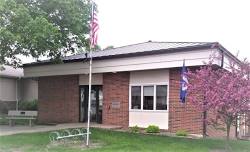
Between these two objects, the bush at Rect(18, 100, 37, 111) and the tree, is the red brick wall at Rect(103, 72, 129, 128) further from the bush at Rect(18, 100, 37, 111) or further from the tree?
the bush at Rect(18, 100, 37, 111)

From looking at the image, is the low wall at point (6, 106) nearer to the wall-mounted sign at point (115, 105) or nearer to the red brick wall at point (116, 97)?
the red brick wall at point (116, 97)

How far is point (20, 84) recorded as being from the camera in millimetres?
43562

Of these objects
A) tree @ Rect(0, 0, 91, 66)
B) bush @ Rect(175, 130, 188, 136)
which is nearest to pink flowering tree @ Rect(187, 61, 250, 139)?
bush @ Rect(175, 130, 188, 136)

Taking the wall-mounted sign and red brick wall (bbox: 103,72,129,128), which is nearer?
red brick wall (bbox: 103,72,129,128)

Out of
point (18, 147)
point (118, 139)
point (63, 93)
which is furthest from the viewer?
point (63, 93)

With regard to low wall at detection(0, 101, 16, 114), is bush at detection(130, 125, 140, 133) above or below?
below

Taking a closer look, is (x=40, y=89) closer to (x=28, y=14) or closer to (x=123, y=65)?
(x=123, y=65)

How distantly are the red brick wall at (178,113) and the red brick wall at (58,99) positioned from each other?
702 centimetres

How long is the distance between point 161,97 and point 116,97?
3075mm

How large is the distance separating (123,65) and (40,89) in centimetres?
836

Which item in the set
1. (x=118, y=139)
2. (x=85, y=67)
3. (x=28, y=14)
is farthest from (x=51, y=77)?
(x=118, y=139)

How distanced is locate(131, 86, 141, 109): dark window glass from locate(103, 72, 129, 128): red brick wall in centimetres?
33

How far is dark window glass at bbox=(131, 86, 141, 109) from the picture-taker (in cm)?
2327

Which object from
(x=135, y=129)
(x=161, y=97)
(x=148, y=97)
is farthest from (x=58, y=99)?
(x=161, y=97)
